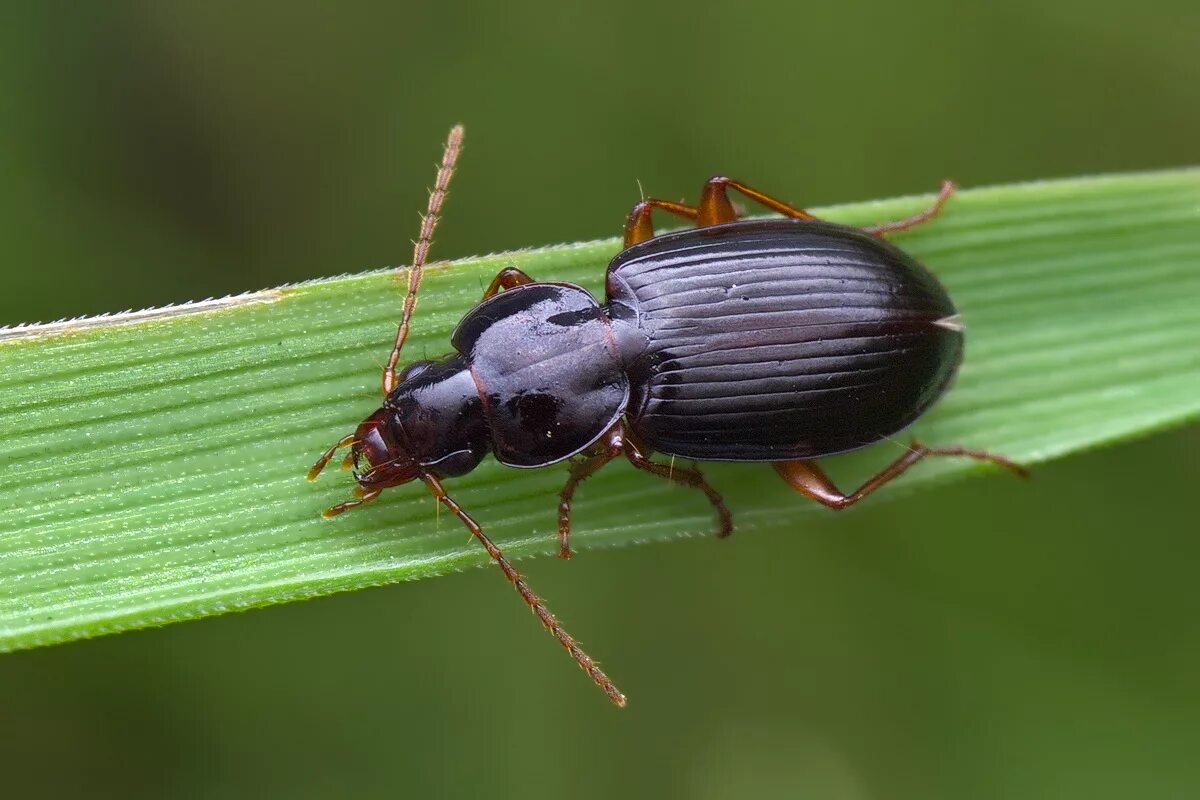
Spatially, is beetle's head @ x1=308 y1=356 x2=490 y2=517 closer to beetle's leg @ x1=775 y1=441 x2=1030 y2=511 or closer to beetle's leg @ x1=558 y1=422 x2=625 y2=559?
beetle's leg @ x1=558 y1=422 x2=625 y2=559

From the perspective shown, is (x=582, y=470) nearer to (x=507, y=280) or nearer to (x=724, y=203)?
(x=507, y=280)

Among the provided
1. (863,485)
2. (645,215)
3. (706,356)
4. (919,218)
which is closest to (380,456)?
(706,356)

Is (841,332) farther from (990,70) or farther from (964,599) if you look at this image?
(990,70)

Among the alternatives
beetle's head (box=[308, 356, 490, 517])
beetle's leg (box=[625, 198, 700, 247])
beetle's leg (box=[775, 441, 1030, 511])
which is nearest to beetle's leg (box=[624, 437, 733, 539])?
beetle's leg (box=[775, 441, 1030, 511])

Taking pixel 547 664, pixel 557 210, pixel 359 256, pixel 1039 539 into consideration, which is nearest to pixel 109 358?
pixel 359 256

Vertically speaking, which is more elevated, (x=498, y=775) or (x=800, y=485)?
(x=800, y=485)

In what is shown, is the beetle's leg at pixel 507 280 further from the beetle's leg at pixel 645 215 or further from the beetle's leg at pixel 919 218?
the beetle's leg at pixel 919 218
